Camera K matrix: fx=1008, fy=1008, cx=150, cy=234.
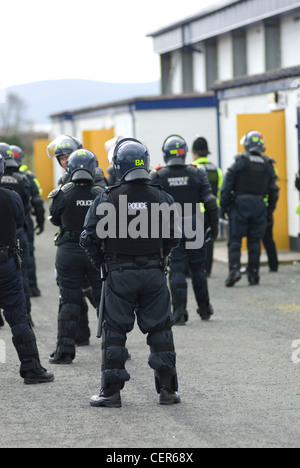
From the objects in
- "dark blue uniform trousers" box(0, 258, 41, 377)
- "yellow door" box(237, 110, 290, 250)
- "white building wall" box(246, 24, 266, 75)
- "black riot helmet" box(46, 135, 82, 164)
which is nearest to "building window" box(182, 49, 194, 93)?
"white building wall" box(246, 24, 266, 75)

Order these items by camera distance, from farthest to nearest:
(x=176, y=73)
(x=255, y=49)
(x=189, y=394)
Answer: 1. (x=176, y=73)
2. (x=255, y=49)
3. (x=189, y=394)

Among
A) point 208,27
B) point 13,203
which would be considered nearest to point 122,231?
point 13,203

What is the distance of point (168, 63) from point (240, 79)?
13.7 metres

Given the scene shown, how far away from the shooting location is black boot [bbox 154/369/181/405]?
282 inches

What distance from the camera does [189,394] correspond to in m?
7.50

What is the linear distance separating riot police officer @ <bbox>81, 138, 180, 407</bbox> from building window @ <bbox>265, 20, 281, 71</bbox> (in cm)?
1640

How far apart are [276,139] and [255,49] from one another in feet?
26.2

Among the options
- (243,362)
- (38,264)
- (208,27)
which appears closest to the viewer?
(243,362)

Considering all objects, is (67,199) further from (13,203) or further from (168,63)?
(168,63)

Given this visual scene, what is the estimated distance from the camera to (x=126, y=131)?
954 inches

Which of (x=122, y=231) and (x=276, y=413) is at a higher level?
(x=122, y=231)

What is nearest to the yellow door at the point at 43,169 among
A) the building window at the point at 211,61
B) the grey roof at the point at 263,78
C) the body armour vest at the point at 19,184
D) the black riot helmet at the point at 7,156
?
the building window at the point at 211,61

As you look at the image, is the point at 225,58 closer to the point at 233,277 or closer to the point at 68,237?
the point at 233,277

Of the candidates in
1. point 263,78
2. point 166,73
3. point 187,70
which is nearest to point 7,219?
point 263,78
